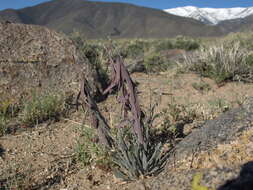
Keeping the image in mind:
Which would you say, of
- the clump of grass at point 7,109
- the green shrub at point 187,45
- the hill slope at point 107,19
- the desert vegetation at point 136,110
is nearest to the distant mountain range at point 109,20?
the hill slope at point 107,19

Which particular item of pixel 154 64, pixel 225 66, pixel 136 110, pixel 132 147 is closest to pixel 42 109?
pixel 132 147

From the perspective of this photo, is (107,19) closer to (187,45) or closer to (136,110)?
(187,45)

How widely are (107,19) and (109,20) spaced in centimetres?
201

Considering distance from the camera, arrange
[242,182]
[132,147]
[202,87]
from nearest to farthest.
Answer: [242,182]
[132,147]
[202,87]

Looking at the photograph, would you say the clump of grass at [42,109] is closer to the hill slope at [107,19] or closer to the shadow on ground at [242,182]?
the shadow on ground at [242,182]

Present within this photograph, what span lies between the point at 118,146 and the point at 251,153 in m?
0.98

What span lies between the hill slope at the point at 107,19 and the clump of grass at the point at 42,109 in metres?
87.2

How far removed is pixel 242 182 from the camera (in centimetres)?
141

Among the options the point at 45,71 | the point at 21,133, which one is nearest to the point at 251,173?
the point at 21,133

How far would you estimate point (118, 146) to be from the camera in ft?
7.51

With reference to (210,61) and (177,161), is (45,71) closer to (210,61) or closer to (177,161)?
(177,161)

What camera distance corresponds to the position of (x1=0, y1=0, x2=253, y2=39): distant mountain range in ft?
318

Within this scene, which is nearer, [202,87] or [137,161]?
[137,161]

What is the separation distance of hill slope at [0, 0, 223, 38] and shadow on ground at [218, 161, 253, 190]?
89.5 meters
